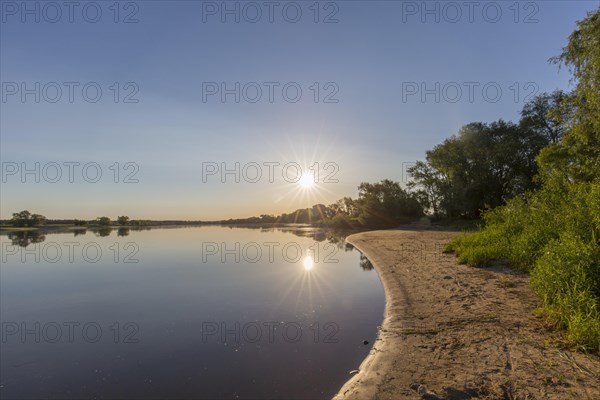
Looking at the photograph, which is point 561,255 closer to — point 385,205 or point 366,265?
point 366,265

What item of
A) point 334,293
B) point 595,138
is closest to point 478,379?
point 334,293

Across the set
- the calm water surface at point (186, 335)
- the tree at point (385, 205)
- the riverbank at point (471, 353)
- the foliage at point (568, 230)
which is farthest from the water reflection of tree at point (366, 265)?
the tree at point (385, 205)

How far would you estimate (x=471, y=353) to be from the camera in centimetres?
529

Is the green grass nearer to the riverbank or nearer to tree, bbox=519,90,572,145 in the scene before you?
the riverbank

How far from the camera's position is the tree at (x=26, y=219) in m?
90.2

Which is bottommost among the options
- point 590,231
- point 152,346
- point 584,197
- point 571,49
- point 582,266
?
point 152,346

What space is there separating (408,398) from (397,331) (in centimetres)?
264

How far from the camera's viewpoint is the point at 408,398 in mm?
4148

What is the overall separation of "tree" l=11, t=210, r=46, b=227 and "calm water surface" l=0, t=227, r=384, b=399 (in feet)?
332

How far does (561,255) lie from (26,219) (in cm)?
12025

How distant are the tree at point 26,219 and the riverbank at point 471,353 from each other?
11551cm

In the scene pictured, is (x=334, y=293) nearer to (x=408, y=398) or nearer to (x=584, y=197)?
(x=408, y=398)

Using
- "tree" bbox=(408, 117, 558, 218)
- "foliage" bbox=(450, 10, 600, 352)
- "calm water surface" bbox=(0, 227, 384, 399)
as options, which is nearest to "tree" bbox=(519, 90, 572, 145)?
"tree" bbox=(408, 117, 558, 218)

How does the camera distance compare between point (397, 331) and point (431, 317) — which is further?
point (431, 317)
